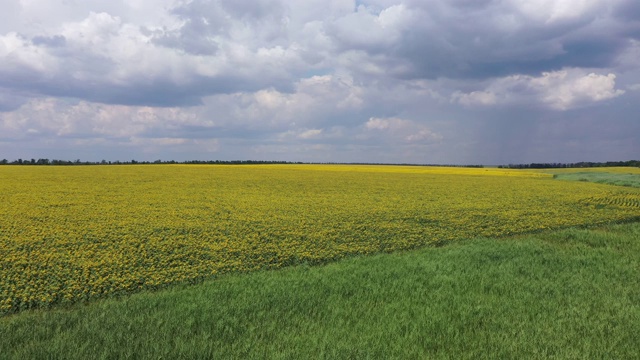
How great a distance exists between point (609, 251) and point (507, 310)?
6.15m

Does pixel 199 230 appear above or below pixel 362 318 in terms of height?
above

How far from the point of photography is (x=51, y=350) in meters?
4.52

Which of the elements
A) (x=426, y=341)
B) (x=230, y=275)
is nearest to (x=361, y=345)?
(x=426, y=341)

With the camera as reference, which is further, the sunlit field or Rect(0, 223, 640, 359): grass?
the sunlit field

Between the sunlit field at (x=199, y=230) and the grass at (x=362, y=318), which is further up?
the sunlit field at (x=199, y=230)

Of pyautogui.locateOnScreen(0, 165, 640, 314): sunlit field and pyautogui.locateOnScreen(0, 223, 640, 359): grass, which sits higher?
pyautogui.locateOnScreen(0, 165, 640, 314): sunlit field

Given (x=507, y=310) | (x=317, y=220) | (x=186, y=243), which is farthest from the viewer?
(x=317, y=220)

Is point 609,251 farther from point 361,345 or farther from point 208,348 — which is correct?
point 208,348

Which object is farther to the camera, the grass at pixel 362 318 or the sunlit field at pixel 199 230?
the sunlit field at pixel 199 230

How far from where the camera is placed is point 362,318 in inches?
219

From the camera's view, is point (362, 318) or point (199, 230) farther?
point (199, 230)

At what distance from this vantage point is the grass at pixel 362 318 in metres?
4.69

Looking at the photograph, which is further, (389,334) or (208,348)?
(389,334)

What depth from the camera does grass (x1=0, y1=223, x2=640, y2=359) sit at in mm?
4691
